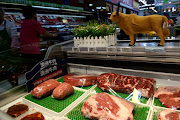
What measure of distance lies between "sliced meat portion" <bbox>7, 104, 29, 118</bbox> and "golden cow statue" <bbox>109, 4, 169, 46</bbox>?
5.73ft

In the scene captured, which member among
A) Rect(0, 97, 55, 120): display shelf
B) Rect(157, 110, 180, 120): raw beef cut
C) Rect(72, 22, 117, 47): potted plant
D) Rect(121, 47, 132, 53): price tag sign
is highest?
Rect(72, 22, 117, 47): potted plant

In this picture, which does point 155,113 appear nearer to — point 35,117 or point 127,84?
point 127,84

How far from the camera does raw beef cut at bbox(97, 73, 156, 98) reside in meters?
1.64

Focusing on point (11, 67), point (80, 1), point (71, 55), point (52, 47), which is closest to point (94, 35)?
point (71, 55)

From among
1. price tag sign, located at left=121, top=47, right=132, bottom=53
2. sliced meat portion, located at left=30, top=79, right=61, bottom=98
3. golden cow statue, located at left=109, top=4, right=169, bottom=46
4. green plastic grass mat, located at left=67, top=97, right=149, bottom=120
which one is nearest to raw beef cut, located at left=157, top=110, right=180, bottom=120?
green plastic grass mat, located at left=67, top=97, right=149, bottom=120

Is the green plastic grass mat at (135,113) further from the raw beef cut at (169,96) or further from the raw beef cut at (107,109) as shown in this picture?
the raw beef cut at (169,96)

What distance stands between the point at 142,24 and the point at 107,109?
129 centimetres

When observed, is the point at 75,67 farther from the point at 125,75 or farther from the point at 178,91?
the point at 178,91

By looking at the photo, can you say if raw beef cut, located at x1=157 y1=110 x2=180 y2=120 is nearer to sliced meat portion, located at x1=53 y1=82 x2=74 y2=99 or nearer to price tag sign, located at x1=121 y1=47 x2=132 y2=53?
price tag sign, located at x1=121 y1=47 x2=132 y2=53

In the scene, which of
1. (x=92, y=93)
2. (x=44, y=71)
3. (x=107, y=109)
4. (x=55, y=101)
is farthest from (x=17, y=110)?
(x=107, y=109)

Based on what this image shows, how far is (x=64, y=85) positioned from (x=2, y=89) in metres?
0.79

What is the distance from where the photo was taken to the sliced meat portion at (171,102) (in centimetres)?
139

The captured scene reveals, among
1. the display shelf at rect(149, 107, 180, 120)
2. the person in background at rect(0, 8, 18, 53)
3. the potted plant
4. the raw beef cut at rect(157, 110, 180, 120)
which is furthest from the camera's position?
the person in background at rect(0, 8, 18, 53)

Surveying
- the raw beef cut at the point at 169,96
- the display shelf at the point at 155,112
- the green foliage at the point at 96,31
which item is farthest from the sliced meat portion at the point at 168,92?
the green foliage at the point at 96,31
